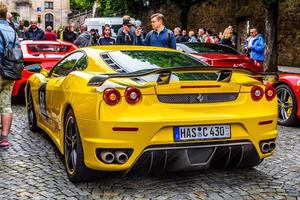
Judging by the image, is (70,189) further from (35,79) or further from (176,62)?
(35,79)

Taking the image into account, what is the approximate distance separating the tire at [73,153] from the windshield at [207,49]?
7.96 m

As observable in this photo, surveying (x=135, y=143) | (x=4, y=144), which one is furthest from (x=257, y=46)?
(x=135, y=143)

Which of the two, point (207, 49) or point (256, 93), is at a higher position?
point (207, 49)

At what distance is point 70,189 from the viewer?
4566 mm

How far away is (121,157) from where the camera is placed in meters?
4.29

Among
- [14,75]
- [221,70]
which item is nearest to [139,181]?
[221,70]

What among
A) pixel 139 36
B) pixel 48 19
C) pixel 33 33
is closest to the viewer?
pixel 139 36

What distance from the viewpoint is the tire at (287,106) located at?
313 inches

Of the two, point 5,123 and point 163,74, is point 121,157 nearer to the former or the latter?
point 163,74

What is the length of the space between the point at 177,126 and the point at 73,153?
1.10 metres

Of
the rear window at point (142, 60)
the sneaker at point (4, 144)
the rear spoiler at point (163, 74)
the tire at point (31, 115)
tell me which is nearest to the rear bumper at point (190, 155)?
the rear spoiler at point (163, 74)

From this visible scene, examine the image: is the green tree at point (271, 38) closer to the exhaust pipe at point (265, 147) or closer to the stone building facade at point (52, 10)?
the exhaust pipe at point (265, 147)

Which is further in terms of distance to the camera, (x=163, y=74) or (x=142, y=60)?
(x=142, y=60)

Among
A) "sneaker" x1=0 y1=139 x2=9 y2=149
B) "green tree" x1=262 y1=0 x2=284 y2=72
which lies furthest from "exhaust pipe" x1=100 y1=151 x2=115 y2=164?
"green tree" x1=262 y1=0 x2=284 y2=72
